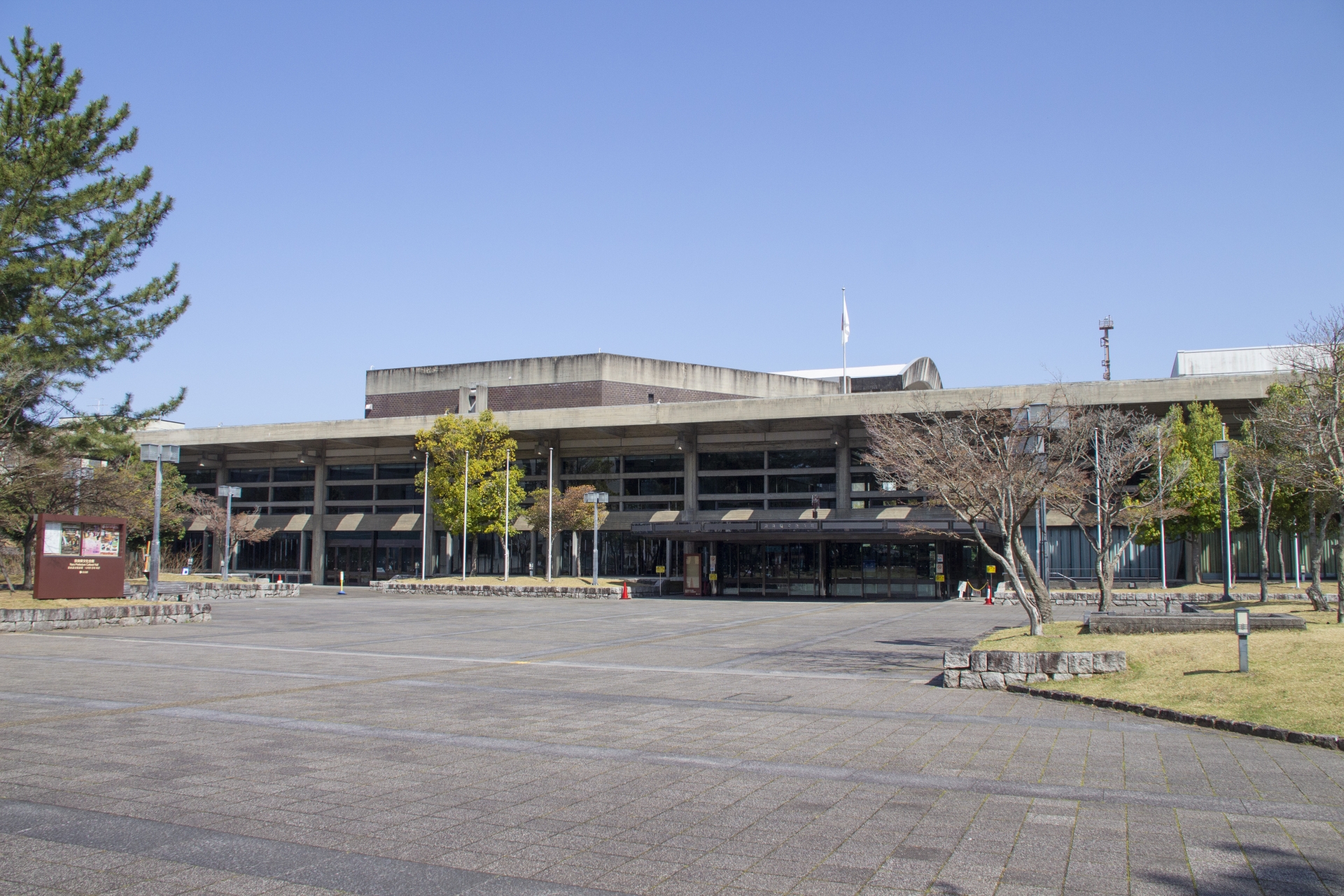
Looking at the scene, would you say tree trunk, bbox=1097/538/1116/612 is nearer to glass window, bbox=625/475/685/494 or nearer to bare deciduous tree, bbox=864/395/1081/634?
bare deciduous tree, bbox=864/395/1081/634

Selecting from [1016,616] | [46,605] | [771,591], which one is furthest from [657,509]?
[46,605]

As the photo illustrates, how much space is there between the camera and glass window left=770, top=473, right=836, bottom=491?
5362 cm

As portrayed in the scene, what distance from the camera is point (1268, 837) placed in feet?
22.1

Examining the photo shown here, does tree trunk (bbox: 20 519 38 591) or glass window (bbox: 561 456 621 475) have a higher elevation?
glass window (bbox: 561 456 621 475)

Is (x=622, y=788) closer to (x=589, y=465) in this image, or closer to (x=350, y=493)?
→ (x=589, y=465)

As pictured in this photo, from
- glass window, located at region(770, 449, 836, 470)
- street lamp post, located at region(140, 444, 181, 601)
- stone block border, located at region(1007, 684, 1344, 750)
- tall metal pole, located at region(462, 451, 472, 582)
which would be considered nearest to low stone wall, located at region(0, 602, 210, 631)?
street lamp post, located at region(140, 444, 181, 601)

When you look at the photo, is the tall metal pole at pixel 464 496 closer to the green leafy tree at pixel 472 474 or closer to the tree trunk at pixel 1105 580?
the green leafy tree at pixel 472 474

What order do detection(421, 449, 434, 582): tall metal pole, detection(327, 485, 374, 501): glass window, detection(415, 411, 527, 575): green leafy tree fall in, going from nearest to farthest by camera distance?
detection(415, 411, 527, 575): green leafy tree
detection(421, 449, 434, 582): tall metal pole
detection(327, 485, 374, 501): glass window

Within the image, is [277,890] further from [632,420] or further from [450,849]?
[632,420]

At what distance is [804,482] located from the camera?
178ft

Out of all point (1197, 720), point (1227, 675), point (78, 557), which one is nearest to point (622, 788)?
point (1197, 720)

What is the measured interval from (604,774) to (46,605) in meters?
22.8

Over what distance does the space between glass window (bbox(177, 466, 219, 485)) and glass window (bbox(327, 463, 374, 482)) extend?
34.3 feet

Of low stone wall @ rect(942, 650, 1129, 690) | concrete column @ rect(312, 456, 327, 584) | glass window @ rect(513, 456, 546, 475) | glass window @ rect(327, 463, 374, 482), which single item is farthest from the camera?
glass window @ rect(327, 463, 374, 482)
